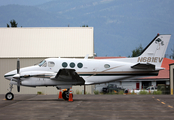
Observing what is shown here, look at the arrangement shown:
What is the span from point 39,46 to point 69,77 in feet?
55.2

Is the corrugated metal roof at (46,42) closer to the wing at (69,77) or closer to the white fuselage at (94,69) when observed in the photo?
the white fuselage at (94,69)

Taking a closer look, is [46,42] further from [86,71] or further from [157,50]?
[157,50]

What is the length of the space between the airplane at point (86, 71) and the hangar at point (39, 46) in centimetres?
1155

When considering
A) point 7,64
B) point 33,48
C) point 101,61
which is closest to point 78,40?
point 33,48

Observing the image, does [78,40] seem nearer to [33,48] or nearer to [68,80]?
[33,48]

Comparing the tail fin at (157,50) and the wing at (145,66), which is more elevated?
the tail fin at (157,50)

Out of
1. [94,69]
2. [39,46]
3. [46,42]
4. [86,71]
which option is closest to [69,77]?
[86,71]

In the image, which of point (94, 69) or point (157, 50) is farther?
point (157, 50)

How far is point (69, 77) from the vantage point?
711 inches

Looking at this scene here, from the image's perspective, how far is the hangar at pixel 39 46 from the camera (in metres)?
31.0

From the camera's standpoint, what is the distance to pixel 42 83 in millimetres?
18281

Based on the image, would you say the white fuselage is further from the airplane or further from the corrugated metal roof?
the corrugated metal roof

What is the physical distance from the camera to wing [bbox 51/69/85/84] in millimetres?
17359

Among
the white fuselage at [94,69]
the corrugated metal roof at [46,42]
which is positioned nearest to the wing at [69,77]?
the white fuselage at [94,69]
